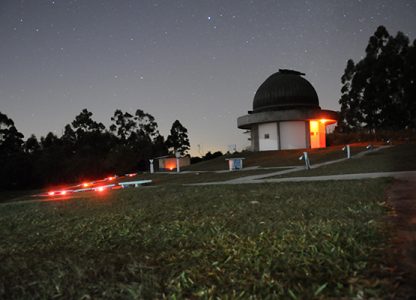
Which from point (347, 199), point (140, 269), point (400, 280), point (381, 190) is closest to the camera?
point (400, 280)

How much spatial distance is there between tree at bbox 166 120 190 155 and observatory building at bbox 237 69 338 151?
139 ft

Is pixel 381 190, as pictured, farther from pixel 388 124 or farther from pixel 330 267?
pixel 388 124

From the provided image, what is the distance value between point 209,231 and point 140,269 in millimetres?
1815

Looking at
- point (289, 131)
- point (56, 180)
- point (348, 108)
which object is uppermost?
point (348, 108)

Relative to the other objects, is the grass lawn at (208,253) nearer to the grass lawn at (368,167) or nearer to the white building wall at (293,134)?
the grass lawn at (368,167)

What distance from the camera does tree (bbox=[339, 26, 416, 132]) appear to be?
4972 cm

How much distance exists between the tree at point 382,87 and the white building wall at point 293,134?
1531 cm

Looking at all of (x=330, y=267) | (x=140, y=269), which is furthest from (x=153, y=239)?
(x=330, y=267)

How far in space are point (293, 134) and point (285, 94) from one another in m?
5.01

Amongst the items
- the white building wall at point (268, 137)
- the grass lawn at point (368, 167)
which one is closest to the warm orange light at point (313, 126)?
the white building wall at point (268, 137)

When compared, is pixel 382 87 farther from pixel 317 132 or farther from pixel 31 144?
pixel 31 144

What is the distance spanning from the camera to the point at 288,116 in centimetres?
4066

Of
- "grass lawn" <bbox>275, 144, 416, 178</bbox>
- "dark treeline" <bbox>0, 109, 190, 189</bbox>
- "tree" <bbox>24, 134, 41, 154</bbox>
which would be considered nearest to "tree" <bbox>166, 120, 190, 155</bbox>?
"dark treeline" <bbox>0, 109, 190, 189</bbox>

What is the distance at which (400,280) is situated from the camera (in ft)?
9.91
